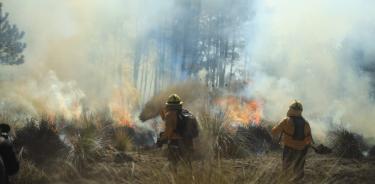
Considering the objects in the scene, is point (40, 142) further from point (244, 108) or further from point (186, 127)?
point (244, 108)

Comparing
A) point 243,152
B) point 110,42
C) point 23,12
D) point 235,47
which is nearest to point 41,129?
point 243,152

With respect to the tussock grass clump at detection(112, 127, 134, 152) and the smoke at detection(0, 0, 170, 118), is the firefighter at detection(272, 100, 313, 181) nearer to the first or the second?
the tussock grass clump at detection(112, 127, 134, 152)

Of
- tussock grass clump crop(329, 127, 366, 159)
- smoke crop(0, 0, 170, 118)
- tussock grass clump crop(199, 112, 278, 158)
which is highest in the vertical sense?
smoke crop(0, 0, 170, 118)

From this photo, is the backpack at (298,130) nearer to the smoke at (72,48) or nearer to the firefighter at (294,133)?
the firefighter at (294,133)

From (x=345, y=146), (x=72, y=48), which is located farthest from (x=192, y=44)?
(x=345, y=146)

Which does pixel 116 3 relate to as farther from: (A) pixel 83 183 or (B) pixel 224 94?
(A) pixel 83 183

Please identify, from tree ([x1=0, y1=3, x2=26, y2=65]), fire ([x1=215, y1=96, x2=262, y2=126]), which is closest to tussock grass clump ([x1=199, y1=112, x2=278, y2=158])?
fire ([x1=215, y1=96, x2=262, y2=126])

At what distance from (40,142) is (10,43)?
11.0 metres

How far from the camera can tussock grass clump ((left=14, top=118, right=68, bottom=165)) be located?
29.3 feet

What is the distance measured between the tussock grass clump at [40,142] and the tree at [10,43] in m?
9.94

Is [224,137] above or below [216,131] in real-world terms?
below

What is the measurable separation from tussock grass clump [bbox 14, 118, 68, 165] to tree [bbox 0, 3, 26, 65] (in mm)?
9941

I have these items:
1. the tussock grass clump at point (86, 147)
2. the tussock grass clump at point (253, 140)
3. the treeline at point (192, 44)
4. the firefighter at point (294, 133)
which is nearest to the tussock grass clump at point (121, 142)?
the tussock grass clump at point (86, 147)

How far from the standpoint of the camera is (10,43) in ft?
63.8
